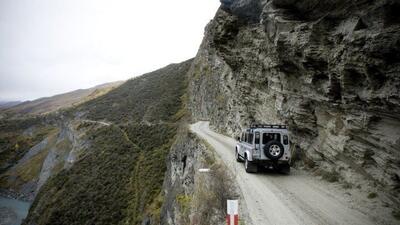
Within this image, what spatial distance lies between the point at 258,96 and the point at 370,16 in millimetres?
15233

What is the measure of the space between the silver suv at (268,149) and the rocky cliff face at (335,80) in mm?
1821

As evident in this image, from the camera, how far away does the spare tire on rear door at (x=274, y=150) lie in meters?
15.4

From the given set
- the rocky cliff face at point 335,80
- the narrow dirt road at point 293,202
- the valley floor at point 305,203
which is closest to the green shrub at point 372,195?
the valley floor at point 305,203

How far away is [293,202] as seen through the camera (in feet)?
38.0

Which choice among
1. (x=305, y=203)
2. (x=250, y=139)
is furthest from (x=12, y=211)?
(x=305, y=203)

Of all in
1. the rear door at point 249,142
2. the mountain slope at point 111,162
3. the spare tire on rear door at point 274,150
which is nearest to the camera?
the spare tire on rear door at point 274,150

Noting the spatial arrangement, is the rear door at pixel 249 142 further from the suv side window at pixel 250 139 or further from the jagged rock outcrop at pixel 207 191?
the jagged rock outcrop at pixel 207 191

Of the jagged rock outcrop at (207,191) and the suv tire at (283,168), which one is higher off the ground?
the suv tire at (283,168)

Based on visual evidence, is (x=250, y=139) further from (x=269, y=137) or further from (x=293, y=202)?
(x=293, y=202)

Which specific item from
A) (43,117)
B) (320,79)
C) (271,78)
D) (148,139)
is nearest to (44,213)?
(148,139)

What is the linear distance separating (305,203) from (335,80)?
5.77 meters

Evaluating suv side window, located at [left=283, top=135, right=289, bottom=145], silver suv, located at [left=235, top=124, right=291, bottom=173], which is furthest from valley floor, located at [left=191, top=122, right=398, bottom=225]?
suv side window, located at [left=283, top=135, right=289, bottom=145]

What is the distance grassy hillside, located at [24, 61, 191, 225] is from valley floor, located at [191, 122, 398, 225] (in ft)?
74.9

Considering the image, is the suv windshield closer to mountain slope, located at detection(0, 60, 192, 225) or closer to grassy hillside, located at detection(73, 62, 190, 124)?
mountain slope, located at detection(0, 60, 192, 225)
